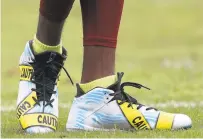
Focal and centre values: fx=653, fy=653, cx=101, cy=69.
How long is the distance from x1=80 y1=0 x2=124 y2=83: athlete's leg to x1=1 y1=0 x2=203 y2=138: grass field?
307mm

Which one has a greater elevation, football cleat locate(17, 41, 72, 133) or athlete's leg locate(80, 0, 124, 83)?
athlete's leg locate(80, 0, 124, 83)

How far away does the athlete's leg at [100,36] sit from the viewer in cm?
282

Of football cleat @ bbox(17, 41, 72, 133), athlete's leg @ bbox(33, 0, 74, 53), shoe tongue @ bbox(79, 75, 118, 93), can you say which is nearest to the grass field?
football cleat @ bbox(17, 41, 72, 133)

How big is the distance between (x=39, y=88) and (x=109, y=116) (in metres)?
0.33

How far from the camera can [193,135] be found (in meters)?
2.56

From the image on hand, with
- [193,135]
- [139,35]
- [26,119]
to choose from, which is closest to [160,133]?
[193,135]

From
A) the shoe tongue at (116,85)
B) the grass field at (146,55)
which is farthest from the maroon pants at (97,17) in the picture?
the grass field at (146,55)

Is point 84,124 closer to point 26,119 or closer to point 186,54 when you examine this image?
point 26,119

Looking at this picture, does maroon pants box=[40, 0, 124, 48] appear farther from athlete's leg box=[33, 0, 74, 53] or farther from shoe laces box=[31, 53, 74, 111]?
shoe laces box=[31, 53, 74, 111]

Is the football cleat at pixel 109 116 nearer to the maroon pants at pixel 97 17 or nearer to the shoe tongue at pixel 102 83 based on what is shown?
the shoe tongue at pixel 102 83

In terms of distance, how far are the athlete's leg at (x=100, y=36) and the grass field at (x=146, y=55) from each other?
307 millimetres

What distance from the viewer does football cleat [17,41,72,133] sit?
279 cm

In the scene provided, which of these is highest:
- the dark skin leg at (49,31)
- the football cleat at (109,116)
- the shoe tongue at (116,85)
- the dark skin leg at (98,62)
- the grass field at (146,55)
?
the grass field at (146,55)

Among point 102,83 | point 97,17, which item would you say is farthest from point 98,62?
point 97,17
